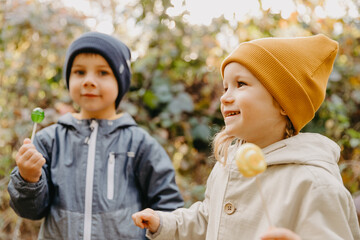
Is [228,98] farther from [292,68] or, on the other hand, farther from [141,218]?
[141,218]

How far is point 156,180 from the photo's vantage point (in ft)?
6.28

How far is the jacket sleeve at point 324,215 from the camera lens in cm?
113

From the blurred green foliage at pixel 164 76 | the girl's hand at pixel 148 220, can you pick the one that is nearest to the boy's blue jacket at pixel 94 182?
the girl's hand at pixel 148 220

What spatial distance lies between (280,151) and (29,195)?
1172 mm

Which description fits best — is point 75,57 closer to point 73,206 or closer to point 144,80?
point 73,206

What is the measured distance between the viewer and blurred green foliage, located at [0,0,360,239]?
3.21 meters

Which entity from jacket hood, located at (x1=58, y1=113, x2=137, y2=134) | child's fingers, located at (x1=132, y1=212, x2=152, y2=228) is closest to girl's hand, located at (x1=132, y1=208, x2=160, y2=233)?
child's fingers, located at (x1=132, y1=212, x2=152, y2=228)

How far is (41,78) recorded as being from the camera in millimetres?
3471

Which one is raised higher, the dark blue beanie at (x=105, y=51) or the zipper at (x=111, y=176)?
the dark blue beanie at (x=105, y=51)

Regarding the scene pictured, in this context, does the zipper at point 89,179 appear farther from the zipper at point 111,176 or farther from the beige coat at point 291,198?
the beige coat at point 291,198

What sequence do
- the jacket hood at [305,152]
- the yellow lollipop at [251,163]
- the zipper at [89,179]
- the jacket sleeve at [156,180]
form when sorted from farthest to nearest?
the jacket sleeve at [156,180]
the zipper at [89,179]
the jacket hood at [305,152]
the yellow lollipop at [251,163]

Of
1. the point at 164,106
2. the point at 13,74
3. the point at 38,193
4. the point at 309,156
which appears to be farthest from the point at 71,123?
the point at 13,74

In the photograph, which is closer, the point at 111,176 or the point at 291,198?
the point at 291,198

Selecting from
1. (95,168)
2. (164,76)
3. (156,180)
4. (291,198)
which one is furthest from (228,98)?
(164,76)
